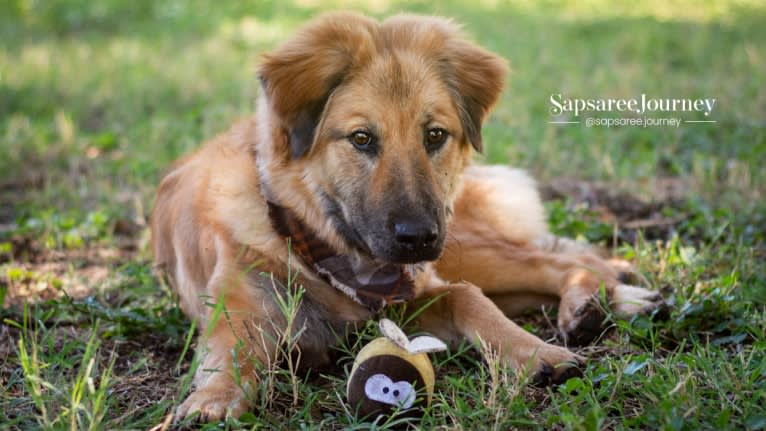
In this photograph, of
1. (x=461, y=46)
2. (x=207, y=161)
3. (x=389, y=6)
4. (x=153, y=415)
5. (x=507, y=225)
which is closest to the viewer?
(x=153, y=415)

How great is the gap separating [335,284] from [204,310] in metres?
0.68

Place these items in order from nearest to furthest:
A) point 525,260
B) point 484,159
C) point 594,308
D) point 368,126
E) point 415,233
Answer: point 415,233 < point 368,126 < point 594,308 < point 525,260 < point 484,159

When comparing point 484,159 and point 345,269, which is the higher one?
point 345,269

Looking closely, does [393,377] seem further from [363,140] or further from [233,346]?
[363,140]

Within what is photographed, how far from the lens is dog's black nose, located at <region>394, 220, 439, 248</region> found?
3037 millimetres

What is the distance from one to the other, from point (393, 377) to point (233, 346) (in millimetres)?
741

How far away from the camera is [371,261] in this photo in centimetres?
351

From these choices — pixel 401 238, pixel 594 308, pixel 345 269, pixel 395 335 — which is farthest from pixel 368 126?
pixel 594 308

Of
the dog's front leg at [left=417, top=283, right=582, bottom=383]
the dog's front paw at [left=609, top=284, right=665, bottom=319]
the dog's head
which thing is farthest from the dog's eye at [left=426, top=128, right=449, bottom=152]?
the dog's front paw at [left=609, top=284, right=665, bottom=319]

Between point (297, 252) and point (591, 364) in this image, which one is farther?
point (297, 252)

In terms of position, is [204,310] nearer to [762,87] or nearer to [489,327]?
[489,327]

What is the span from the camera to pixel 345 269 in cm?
346

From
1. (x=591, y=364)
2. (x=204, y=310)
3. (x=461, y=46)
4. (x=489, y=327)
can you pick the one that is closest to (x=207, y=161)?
(x=204, y=310)

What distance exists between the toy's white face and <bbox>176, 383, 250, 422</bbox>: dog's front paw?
0.49 m
